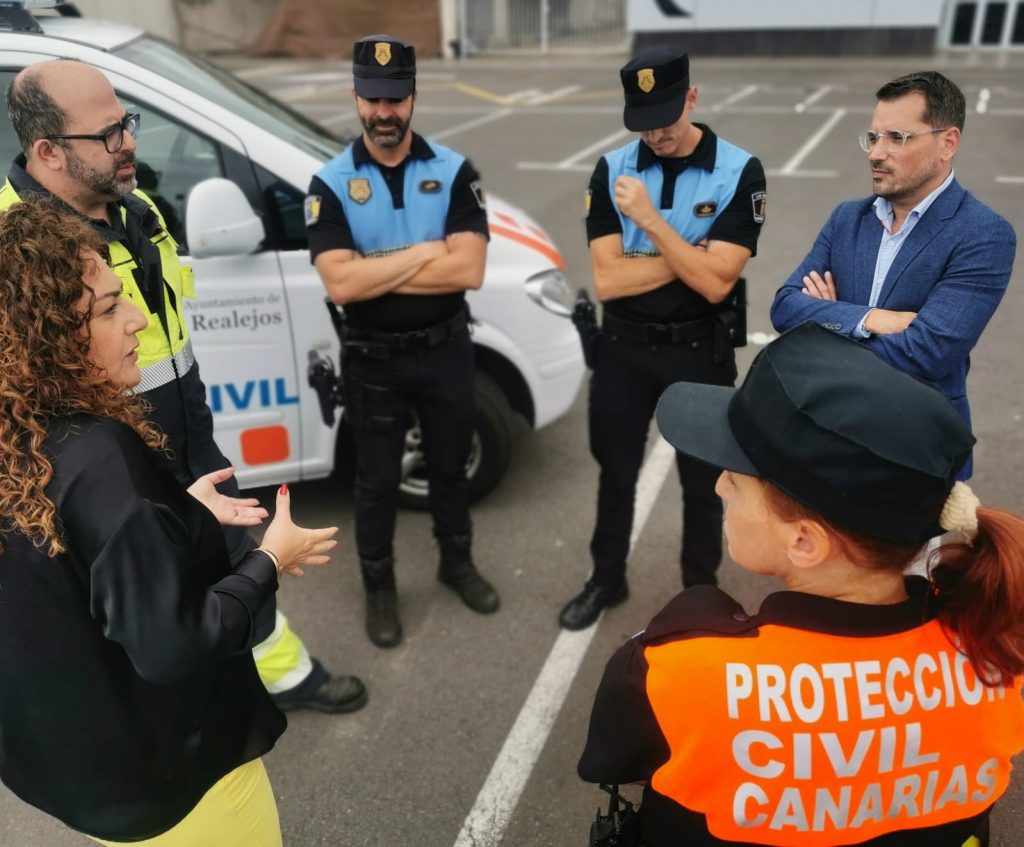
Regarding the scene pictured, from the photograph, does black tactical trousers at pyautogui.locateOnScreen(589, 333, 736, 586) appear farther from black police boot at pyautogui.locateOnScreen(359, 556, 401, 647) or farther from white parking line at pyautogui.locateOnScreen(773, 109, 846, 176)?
white parking line at pyautogui.locateOnScreen(773, 109, 846, 176)

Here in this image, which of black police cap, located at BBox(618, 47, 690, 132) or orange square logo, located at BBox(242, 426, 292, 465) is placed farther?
orange square logo, located at BBox(242, 426, 292, 465)

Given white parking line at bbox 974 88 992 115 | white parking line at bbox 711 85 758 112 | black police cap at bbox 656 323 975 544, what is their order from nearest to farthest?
1. black police cap at bbox 656 323 975 544
2. white parking line at bbox 974 88 992 115
3. white parking line at bbox 711 85 758 112

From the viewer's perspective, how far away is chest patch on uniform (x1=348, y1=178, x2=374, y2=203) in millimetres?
2867

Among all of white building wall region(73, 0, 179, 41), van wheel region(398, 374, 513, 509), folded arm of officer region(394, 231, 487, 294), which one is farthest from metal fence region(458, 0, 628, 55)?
folded arm of officer region(394, 231, 487, 294)

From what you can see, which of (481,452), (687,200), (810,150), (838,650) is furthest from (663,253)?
(810,150)

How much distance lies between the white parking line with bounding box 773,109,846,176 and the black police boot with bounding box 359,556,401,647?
27.5 ft

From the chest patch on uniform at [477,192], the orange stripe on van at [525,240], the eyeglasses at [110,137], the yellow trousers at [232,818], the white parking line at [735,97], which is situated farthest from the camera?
the white parking line at [735,97]

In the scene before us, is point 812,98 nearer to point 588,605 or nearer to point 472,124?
point 472,124

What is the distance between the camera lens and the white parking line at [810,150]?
1005 cm

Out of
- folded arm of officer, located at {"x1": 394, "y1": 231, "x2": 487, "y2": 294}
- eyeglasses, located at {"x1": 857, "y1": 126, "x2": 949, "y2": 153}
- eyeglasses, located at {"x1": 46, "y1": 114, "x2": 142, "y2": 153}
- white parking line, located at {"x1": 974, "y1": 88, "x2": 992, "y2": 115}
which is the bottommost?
white parking line, located at {"x1": 974, "y1": 88, "x2": 992, "y2": 115}

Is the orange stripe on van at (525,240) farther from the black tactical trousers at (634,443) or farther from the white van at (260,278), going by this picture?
the black tactical trousers at (634,443)

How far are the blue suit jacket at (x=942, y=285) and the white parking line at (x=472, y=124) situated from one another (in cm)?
1172

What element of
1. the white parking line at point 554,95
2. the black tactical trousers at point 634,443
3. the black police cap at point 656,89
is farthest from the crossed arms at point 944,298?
the white parking line at point 554,95

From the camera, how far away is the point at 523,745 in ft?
9.05
